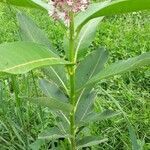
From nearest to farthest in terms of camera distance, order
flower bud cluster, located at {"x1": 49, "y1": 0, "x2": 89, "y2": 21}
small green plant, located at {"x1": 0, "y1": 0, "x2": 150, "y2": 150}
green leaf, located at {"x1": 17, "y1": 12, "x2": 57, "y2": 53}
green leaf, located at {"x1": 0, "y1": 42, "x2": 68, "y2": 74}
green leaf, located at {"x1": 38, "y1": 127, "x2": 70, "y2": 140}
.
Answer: green leaf, located at {"x1": 0, "y1": 42, "x2": 68, "y2": 74}, small green plant, located at {"x1": 0, "y1": 0, "x2": 150, "y2": 150}, flower bud cluster, located at {"x1": 49, "y1": 0, "x2": 89, "y2": 21}, green leaf, located at {"x1": 38, "y1": 127, "x2": 70, "y2": 140}, green leaf, located at {"x1": 17, "y1": 12, "x2": 57, "y2": 53}

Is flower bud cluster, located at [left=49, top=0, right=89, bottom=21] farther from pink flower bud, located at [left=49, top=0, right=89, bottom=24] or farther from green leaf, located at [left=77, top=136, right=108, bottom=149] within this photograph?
green leaf, located at [left=77, top=136, right=108, bottom=149]

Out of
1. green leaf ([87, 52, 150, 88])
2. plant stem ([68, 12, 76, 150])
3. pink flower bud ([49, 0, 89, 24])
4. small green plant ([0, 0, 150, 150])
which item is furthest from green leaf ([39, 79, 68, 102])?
pink flower bud ([49, 0, 89, 24])

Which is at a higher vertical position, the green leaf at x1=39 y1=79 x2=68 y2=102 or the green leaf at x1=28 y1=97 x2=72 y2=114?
the green leaf at x1=28 y1=97 x2=72 y2=114

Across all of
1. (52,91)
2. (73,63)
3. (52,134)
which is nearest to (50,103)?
(73,63)

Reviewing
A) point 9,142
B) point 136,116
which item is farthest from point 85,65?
point 136,116

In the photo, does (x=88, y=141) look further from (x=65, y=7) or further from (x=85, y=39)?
(x=65, y=7)

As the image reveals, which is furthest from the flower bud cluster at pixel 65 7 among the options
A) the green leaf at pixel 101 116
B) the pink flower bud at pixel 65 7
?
the green leaf at pixel 101 116
